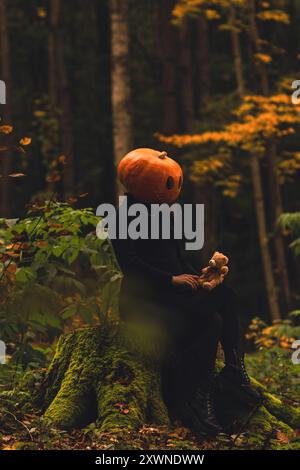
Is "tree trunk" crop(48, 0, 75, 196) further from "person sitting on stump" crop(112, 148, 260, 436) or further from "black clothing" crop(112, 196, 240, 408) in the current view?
"black clothing" crop(112, 196, 240, 408)

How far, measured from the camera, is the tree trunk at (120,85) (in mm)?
14266

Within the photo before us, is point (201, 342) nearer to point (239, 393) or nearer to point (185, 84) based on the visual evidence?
point (239, 393)

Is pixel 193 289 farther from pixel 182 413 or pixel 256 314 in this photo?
pixel 256 314

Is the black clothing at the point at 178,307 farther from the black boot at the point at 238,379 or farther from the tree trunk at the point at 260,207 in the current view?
the tree trunk at the point at 260,207

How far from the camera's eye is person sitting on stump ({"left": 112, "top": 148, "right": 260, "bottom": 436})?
22.1 ft

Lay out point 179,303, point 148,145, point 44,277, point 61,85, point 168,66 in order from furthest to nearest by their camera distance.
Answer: point 148,145
point 61,85
point 168,66
point 44,277
point 179,303

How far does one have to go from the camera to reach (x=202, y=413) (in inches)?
268

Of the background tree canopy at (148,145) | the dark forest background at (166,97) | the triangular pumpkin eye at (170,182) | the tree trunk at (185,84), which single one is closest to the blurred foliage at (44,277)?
the background tree canopy at (148,145)

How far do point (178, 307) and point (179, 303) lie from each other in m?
0.03

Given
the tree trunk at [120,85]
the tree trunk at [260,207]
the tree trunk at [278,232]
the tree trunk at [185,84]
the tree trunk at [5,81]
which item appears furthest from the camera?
the tree trunk at [185,84]

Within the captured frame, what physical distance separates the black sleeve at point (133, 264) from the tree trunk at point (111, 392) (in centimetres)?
62

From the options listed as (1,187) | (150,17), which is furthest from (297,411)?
(150,17)

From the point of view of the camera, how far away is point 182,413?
6.91 meters

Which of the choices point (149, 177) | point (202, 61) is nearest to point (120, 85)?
point (149, 177)
